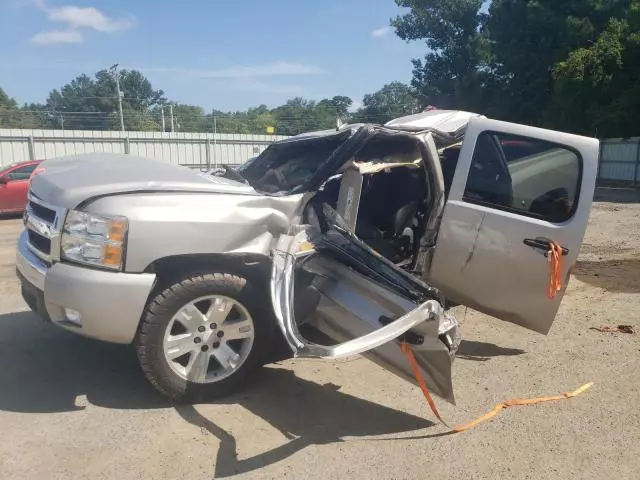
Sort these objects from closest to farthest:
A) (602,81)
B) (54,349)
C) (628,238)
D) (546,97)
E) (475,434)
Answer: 1. (475,434)
2. (54,349)
3. (628,238)
4. (602,81)
5. (546,97)

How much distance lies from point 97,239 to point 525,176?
10.1ft

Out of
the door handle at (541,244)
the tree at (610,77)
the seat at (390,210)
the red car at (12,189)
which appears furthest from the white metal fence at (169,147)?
the door handle at (541,244)

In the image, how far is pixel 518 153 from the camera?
450cm

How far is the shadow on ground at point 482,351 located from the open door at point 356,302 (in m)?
1.19

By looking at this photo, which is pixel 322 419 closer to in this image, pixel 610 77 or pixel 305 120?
pixel 610 77

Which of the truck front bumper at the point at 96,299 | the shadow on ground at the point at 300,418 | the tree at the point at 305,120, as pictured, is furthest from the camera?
the tree at the point at 305,120

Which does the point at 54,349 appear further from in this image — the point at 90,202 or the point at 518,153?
the point at 518,153

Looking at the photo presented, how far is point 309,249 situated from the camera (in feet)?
13.0

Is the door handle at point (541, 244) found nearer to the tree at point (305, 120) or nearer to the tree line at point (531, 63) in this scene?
the tree line at point (531, 63)

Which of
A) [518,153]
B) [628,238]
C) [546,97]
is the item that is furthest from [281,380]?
[546,97]

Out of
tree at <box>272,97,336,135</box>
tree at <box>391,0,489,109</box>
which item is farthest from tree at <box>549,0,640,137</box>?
tree at <box>272,97,336,135</box>

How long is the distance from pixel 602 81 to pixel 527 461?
26.9 m

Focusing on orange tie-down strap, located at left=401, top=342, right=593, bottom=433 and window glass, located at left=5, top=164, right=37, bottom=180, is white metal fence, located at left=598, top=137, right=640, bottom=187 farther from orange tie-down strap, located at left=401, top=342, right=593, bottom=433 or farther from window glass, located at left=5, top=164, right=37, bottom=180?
orange tie-down strap, located at left=401, top=342, right=593, bottom=433

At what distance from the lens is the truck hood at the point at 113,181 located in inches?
143
